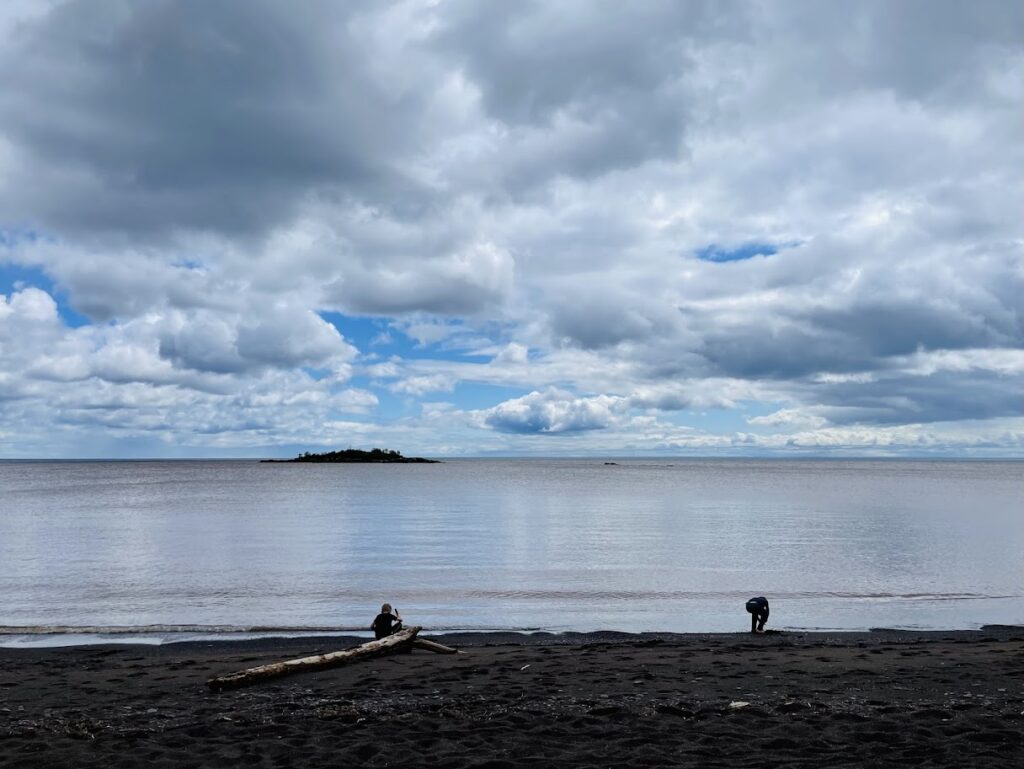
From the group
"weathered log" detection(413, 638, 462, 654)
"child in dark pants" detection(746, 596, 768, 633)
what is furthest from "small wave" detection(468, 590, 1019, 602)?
"weathered log" detection(413, 638, 462, 654)

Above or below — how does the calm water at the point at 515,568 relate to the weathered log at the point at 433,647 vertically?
below

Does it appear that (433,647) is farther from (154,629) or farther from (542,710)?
(154,629)

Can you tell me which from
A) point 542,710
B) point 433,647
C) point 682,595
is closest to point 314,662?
point 433,647

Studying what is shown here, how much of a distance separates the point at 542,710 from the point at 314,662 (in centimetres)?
487

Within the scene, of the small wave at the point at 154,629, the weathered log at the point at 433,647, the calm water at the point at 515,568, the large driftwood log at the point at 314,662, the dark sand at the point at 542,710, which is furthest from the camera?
the calm water at the point at 515,568

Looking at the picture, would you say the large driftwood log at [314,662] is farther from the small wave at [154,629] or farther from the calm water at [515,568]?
the calm water at [515,568]

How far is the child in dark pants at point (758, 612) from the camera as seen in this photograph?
19.4 meters

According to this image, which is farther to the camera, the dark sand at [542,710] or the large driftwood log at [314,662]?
the large driftwood log at [314,662]

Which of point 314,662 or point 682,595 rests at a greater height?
point 314,662

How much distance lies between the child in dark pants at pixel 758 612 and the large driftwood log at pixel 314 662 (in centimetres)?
865

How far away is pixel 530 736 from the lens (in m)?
9.26

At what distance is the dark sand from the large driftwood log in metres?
0.24

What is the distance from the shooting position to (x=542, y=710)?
10430 mm

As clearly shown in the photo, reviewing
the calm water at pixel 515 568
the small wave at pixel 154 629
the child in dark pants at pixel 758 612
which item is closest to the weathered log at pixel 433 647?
the small wave at pixel 154 629
